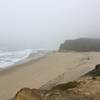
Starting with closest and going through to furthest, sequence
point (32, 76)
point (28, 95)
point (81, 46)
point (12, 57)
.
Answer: point (28, 95), point (32, 76), point (12, 57), point (81, 46)

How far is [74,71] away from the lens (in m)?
9.71

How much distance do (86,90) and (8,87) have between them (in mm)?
4116

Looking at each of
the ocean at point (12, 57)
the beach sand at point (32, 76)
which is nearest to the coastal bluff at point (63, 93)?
the beach sand at point (32, 76)

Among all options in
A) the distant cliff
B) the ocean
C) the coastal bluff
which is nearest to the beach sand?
the ocean

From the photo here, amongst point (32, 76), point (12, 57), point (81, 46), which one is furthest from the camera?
point (81, 46)

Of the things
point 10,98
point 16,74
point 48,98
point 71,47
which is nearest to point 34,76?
point 16,74

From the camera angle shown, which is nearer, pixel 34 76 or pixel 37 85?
pixel 37 85

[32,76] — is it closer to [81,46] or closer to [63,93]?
[63,93]

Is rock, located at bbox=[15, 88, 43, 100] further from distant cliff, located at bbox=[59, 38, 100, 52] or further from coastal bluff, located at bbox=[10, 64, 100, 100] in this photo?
distant cliff, located at bbox=[59, 38, 100, 52]

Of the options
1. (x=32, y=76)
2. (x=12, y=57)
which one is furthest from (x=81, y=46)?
(x=32, y=76)

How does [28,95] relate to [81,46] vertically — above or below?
→ above

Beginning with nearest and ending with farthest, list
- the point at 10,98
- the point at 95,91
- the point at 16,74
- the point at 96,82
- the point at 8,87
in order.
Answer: the point at 95,91 → the point at 96,82 → the point at 10,98 → the point at 8,87 → the point at 16,74

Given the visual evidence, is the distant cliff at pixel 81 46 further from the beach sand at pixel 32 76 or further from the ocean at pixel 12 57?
the beach sand at pixel 32 76

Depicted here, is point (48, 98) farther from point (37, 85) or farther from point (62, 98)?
point (37, 85)
